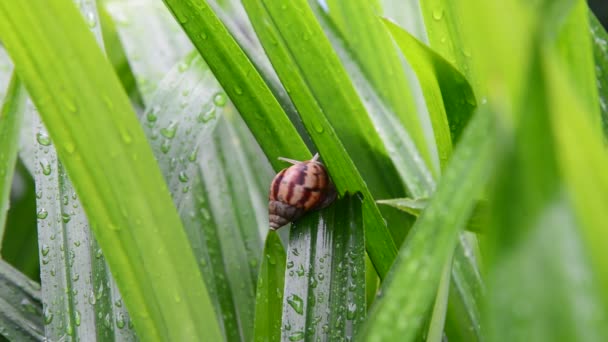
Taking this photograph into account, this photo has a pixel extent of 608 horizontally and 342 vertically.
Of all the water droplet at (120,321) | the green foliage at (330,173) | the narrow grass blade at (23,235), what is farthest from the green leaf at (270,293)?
the narrow grass blade at (23,235)

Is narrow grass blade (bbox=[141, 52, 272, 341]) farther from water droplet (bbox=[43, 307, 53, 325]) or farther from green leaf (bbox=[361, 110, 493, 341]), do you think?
green leaf (bbox=[361, 110, 493, 341])

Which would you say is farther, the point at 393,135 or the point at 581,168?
the point at 393,135

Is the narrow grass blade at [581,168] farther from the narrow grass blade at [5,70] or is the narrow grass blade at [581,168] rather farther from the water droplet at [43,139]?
the narrow grass blade at [5,70]

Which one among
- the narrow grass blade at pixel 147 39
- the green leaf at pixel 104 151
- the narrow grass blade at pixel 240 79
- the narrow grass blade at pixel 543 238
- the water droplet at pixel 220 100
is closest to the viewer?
the narrow grass blade at pixel 543 238

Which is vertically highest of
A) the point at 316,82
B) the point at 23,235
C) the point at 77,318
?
the point at 316,82

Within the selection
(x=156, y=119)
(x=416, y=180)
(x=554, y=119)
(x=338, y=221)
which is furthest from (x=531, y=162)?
(x=156, y=119)

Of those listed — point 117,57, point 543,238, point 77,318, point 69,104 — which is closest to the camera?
point 543,238

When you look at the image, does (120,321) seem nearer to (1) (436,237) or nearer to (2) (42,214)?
(2) (42,214)

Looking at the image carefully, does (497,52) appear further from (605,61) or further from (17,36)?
(605,61)

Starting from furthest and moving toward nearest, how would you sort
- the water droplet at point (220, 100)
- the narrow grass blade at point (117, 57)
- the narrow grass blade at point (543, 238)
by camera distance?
1. the narrow grass blade at point (117, 57)
2. the water droplet at point (220, 100)
3. the narrow grass blade at point (543, 238)

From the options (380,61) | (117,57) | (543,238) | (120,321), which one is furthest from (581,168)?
(117,57)
